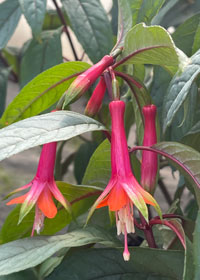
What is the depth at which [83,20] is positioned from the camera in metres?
0.73

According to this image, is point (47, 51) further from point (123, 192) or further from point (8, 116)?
point (123, 192)

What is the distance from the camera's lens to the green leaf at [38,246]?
0.43 metres

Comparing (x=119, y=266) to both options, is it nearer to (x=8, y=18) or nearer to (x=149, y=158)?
(x=149, y=158)

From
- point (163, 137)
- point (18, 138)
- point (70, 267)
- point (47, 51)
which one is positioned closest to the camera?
point (18, 138)

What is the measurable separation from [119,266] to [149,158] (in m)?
0.11

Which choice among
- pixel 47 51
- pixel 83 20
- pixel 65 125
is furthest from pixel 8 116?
pixel 47 51

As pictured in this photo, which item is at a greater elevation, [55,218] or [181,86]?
[181,86]

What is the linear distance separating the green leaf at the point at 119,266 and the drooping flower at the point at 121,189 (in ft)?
0.17

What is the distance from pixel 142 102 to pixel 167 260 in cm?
16

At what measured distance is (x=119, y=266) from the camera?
501 millimetres

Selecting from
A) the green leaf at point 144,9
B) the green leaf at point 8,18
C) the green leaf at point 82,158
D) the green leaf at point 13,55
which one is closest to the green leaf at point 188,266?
the green leaf at point 144,9

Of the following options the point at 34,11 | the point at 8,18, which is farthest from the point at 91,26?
the point at 8,18

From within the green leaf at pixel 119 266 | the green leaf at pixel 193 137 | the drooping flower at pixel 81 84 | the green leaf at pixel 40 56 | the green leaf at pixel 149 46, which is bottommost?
the green leaf at pixel 119 266

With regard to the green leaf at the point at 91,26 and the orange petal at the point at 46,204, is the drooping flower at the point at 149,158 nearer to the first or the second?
the orange petal at the point at 46,204
